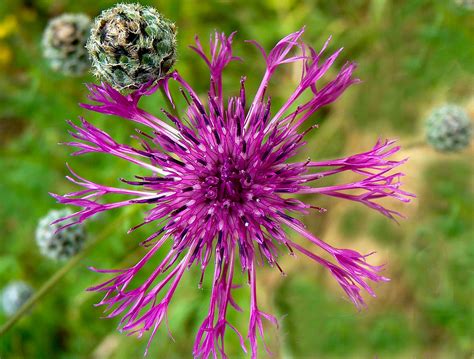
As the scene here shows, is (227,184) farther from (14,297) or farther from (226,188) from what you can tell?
(14,297)

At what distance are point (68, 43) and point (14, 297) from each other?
208 centimetres

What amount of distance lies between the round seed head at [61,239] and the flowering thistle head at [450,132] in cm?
263

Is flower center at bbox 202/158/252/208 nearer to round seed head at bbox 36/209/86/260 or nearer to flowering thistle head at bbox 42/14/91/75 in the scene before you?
round seed head at bbox 36/209/86/260

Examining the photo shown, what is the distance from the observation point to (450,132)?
3.67 m

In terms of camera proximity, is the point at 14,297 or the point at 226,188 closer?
the point at 226,188

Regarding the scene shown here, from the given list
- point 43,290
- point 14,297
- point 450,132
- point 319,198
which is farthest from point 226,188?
point 14,297

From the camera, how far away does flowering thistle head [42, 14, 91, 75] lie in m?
A: 3.56

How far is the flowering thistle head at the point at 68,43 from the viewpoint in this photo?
11.7 feet

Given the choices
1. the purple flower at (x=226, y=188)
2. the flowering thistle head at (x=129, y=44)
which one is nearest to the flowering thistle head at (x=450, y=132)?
the purple flower at (x=226, y=188)

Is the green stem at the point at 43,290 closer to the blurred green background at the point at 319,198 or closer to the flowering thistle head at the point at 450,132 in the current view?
the blurred green background at the point at 319,198

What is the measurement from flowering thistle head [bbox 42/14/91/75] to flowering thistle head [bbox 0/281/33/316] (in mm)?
1850

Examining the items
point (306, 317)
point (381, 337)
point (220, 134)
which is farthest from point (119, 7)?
point (381, 337)

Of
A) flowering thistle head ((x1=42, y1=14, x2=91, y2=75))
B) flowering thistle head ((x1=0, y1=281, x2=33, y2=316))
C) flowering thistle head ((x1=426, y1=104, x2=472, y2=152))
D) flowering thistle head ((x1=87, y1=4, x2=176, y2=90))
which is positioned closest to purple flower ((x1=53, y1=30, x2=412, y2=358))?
flowering thistle head ((x1=87, y1=4, x2=176, y2=90))

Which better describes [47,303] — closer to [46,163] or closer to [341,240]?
[46,163]
